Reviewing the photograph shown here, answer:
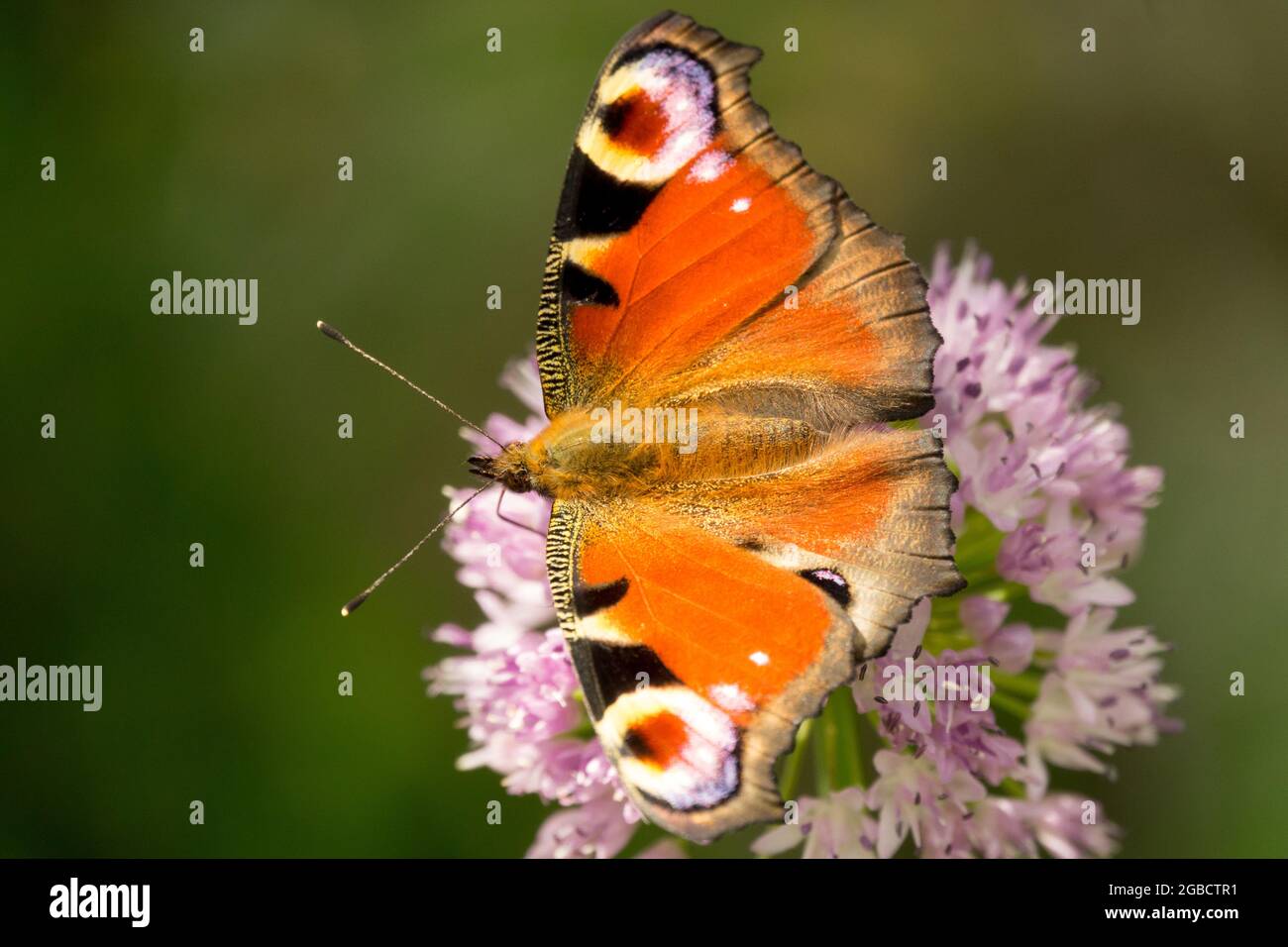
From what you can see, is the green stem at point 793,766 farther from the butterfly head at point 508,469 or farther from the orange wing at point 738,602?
the butterfly head at point 508,469

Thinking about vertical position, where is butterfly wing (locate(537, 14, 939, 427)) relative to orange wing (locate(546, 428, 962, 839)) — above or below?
above

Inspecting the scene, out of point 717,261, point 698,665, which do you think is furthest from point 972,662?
point 717,261

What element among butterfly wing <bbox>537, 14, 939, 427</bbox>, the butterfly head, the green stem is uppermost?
butterfly wing <bbox>537, 14, 939, 427</bbox>

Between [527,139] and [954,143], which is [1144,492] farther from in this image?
[527,139]

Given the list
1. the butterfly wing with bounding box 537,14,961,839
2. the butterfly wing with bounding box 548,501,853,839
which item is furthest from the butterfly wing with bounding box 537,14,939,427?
the butterfly wing with bounding box 548,501,853,839

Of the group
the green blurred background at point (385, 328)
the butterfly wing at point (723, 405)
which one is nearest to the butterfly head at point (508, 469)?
the butterfly wing at point (723, 405)

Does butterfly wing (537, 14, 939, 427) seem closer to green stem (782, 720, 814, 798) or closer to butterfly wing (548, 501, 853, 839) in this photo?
butterfly wing (548, 501, 853, 839)
